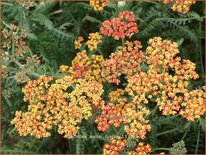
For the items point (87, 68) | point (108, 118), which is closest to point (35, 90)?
point (87, 68)

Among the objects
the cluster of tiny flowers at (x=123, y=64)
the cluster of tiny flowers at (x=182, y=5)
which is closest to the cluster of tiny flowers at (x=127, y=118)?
the cluster of tiny flowers at (x=123, y=64)

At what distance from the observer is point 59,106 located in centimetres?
467

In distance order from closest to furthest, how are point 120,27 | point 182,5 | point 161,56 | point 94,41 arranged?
point 161,56, point 120,27, point 182,5, point 94,41

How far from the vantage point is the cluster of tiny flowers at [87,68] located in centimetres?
501

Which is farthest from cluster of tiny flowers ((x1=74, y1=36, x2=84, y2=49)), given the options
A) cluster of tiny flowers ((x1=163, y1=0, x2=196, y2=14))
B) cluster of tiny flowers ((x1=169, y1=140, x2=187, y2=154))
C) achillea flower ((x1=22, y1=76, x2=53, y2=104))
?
cluster of tiny flowers ((x1=169, y1=140, x2=187, y2=154))

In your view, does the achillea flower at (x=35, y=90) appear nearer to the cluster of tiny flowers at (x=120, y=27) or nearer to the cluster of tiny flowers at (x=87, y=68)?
the cluster of tiny flowers at (x=87, y=68)

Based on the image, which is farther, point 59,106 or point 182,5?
point 182,5

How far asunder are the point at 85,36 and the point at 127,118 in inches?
82.4

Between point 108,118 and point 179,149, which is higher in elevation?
point 108,118

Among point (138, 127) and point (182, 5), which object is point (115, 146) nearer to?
point (138, 127)

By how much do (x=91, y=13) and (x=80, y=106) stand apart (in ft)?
6.66

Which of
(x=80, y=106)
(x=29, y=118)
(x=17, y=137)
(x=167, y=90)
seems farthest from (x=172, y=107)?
(x=17, y=137)

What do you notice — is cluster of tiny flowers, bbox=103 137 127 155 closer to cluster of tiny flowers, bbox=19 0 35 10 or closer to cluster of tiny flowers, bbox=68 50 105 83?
cluster of tiny flowers, bbox=68 50 105 83

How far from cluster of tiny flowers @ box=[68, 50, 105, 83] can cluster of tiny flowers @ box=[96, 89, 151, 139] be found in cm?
44
